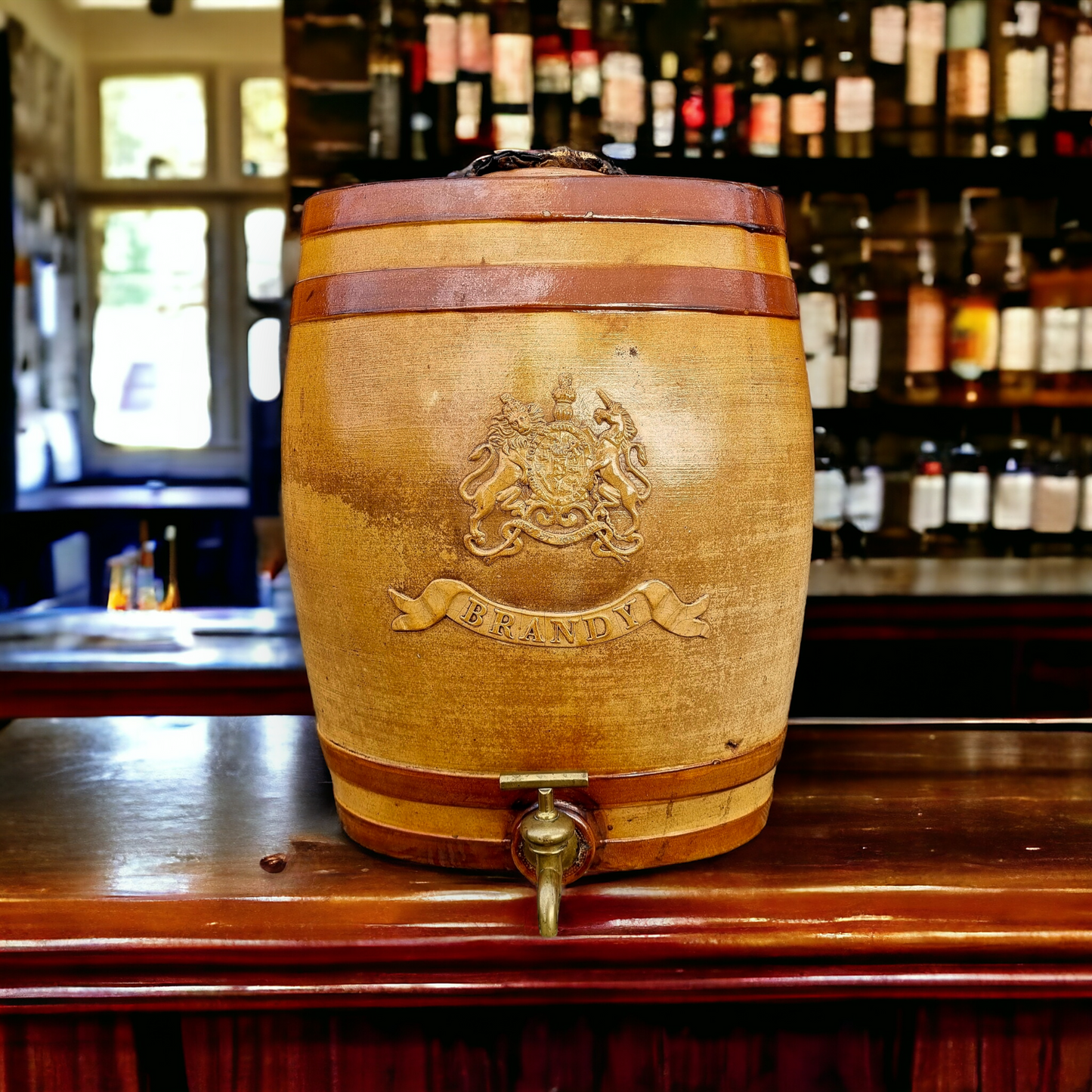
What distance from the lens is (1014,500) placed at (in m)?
3.18

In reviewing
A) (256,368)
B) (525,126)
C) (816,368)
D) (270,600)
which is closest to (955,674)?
(816,368)

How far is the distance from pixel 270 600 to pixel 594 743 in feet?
10.2

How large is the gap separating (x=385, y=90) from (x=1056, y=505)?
6.89 feet

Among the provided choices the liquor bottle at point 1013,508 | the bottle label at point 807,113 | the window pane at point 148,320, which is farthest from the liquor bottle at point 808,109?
the window pane at point 148,320

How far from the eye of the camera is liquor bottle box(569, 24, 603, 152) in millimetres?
3018

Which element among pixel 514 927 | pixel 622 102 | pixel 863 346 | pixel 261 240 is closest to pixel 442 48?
pixel 622 102

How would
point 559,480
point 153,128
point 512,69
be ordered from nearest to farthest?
point 559,480
point 512,69
point 153,128

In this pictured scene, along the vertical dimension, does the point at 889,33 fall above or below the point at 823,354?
above

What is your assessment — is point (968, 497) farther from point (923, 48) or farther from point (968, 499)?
point (923, 48)

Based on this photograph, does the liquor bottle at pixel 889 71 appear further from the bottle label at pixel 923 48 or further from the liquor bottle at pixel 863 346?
the liquor bottle at pixel 863 346

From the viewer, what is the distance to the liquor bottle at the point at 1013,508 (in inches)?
125

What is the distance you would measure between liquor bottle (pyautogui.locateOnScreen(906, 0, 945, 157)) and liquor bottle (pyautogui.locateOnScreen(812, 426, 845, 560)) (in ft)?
2.62

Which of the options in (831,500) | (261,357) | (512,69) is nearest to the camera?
(512,69)

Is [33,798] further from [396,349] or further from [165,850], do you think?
[396,349]
